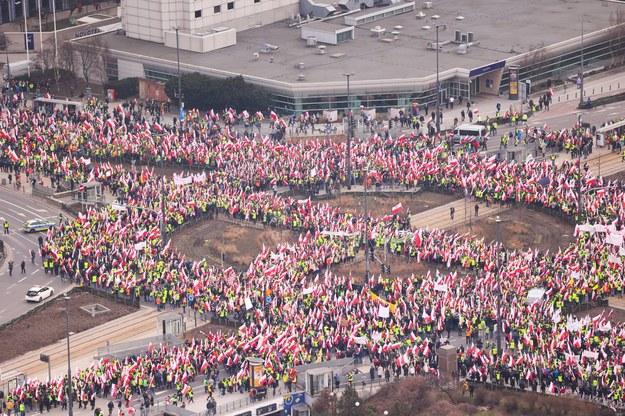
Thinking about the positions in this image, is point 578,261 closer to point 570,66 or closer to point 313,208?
point 313,208

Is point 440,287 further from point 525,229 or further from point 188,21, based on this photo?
point 188,21

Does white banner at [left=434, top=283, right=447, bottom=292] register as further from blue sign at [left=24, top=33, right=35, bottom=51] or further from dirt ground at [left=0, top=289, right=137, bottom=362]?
blue sign at [left=24, top=33, right=35, bottom=51]

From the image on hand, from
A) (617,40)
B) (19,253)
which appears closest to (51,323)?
(19,253)

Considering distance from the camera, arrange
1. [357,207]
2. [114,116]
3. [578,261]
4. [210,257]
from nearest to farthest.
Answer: [578,261] → [210,257] → [357,207] → [114,116]

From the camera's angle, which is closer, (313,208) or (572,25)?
(313,208)

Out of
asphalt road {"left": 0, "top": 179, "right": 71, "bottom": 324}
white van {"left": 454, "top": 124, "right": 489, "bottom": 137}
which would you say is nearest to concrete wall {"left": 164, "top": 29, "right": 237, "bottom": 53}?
white van {"left": 454, "top": 124, "right": 489, "bottom": 137}

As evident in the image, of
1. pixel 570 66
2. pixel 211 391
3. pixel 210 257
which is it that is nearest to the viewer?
pixel 211 391

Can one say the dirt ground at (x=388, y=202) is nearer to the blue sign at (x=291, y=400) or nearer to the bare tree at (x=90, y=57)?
the blue sign at (x=291, y=400)

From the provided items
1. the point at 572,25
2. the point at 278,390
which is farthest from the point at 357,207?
the point at 572,25
